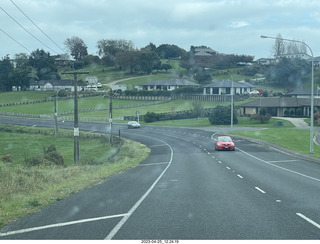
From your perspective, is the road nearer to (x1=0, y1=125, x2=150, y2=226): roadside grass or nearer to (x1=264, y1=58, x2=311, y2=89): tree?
(x1=0, y1=125, x2=150, y2=226): roadside grass

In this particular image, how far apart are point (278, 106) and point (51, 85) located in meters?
86.9

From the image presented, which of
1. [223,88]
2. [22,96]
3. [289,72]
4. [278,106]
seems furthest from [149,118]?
[289,72]

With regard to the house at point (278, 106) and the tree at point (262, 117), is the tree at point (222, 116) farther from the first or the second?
the house at point (278, 106)

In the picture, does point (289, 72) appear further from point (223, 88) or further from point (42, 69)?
point (42, 69)

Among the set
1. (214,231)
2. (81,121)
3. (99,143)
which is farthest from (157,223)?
(81,121)

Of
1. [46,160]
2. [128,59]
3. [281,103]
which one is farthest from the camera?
[128,59]

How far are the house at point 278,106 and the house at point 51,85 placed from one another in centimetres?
7190

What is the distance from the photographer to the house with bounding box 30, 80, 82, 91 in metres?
144

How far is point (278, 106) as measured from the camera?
86500 millimetres

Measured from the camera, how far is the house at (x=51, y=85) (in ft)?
474

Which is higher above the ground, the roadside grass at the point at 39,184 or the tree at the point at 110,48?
the tree at the point at 110,48

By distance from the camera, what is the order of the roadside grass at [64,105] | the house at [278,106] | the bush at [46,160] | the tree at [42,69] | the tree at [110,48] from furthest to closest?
the tree at [110,48] → the tree at [42,69] → the roadside grass at [64,105] → the house at [278,106] → the bush at [46,160]

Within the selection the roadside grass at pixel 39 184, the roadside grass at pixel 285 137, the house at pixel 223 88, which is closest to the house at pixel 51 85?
the house at pixel 223 88
